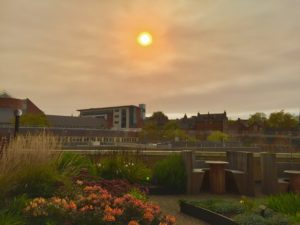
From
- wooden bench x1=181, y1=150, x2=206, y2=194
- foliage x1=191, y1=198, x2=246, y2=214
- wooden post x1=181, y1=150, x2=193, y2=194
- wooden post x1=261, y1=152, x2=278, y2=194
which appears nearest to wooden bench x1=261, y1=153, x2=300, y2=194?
wooden post x1=261, y1=152, x2=278, y2=194

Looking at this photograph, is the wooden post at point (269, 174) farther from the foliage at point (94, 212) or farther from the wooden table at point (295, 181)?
the foliage at point (94, 212)

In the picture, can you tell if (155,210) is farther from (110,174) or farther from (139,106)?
(139,106)

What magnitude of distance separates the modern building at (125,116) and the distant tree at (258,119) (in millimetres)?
28753

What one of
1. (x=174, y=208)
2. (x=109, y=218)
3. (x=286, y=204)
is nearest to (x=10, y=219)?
(x=109, y=218)

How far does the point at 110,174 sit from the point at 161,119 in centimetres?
8444

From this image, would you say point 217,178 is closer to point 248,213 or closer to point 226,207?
point 226,207

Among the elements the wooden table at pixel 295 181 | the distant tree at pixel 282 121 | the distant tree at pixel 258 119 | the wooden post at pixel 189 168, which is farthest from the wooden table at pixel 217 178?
the distant tree at pixel 258 119

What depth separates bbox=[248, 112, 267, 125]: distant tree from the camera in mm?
89725

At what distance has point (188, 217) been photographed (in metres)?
7.07

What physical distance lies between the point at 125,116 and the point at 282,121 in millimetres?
41051

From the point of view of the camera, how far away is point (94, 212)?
439 cm

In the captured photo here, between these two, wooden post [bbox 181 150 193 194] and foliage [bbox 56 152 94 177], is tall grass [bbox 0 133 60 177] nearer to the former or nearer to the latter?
foliage [bbox 56 152 94 177]

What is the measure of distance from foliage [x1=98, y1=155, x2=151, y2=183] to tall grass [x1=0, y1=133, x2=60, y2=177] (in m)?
2.49

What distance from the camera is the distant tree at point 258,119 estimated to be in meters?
89.7
